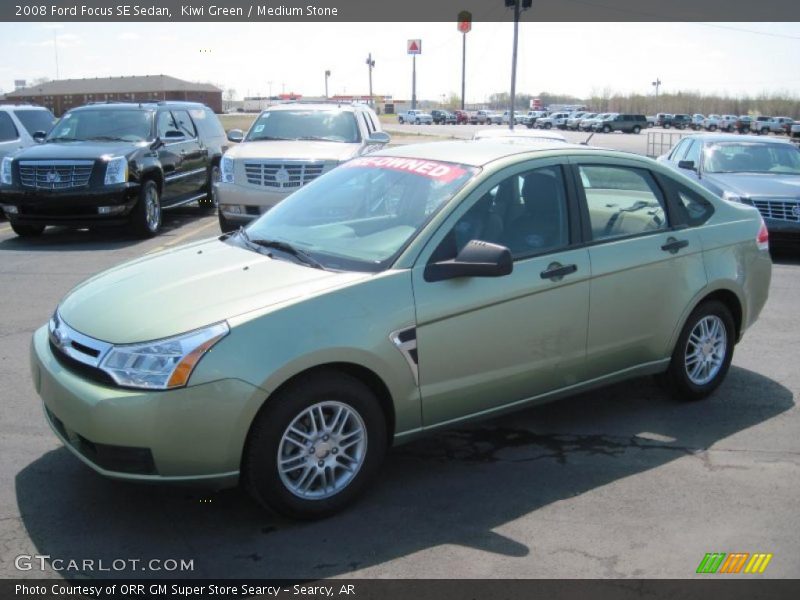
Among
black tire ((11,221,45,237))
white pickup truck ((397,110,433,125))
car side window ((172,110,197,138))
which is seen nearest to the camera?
black tire ((11,221,45,237))

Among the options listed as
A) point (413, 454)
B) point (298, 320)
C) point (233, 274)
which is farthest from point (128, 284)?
point (413, 454)

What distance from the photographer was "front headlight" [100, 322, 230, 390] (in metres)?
3.46

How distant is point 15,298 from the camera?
27.2 feet

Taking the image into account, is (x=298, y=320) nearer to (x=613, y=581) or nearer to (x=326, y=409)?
(x=326, y=409)

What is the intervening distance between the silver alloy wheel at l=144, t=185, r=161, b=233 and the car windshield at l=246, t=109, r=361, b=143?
1.68 metres

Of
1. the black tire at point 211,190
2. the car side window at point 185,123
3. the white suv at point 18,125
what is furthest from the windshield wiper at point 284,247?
the white suv at point 18,125

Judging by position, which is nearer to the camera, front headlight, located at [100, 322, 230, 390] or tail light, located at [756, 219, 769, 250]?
front headlight, located at [100, 322, 230, 390]

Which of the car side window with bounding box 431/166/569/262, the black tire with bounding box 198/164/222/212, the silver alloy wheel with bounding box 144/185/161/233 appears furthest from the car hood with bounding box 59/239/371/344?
the black tire with bounding box 198/164/222/212

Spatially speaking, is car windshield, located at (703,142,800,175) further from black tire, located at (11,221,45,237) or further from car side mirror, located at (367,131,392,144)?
black tire, located at (11,221,45,237)

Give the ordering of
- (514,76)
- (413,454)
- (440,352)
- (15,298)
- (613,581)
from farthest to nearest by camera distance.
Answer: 1. (514,76)
2. (15,298)
3. (413,454)
4. (440,352)
5. (613,581)

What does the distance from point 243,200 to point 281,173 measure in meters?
0.65

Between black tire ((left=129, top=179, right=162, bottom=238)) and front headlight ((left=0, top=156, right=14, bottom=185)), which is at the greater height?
front headlight ((left=0, top=156, right=14, bottom=185))

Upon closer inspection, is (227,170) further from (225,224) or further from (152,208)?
(152,208)

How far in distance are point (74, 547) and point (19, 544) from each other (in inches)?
9.9
